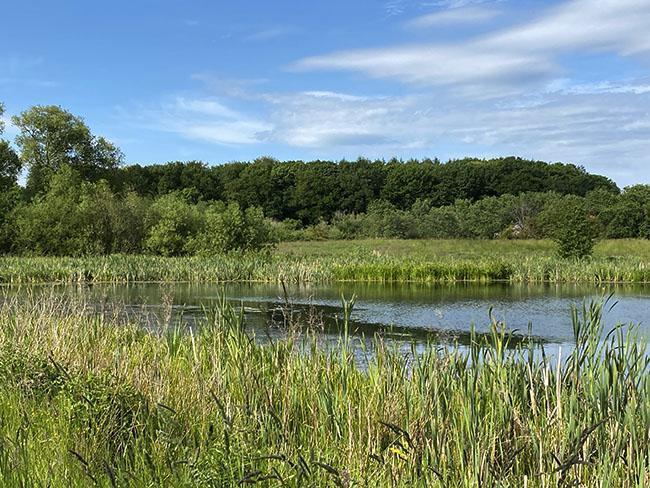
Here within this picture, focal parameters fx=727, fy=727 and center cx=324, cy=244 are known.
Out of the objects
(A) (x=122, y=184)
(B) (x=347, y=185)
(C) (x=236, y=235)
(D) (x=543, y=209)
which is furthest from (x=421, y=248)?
(B) (x=347, y=185)

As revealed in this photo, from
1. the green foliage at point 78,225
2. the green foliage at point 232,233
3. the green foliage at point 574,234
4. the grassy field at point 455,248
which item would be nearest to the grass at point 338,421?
the green foliage at point 574,234

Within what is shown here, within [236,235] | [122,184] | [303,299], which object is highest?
[122,184]

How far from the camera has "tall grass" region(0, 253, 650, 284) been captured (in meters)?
23.1

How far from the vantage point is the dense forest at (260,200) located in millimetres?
33219

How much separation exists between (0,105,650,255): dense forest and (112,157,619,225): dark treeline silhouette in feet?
0.38

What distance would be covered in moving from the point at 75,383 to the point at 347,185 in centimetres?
6063

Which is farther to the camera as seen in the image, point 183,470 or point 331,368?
point 331,368

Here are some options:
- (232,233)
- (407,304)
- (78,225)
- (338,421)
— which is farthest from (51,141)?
(338,421)

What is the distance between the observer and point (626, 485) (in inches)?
131

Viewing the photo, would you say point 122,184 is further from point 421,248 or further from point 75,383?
Answer: point 75,383

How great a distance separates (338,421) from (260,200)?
61.5 metres

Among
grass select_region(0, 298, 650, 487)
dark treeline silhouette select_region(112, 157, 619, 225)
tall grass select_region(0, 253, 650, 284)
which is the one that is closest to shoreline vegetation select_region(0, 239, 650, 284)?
tall grass select_region(0, 253, 650, 284)

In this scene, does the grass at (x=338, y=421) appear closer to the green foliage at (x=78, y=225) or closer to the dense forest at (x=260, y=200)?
the dense forest at (x=260, y=200)

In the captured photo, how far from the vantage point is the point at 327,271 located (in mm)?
24516
